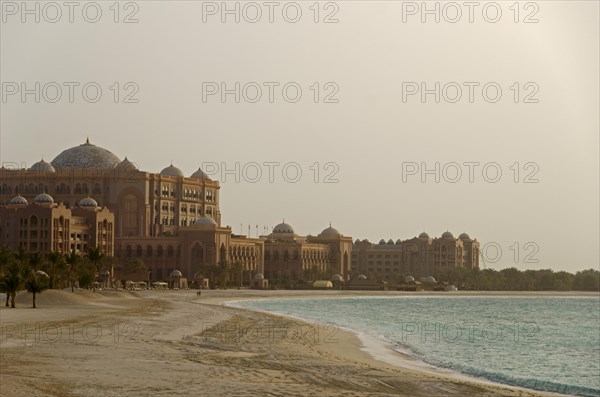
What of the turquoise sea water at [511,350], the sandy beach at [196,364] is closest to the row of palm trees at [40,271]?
the sandy beach at [196,364]

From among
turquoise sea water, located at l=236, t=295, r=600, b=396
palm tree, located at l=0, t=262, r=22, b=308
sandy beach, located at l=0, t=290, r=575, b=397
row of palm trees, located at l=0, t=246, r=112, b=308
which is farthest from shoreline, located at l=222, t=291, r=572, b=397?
row of palm trees, located at l=0, t=246, r=112, b=308

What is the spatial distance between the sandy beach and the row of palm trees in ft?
61.4

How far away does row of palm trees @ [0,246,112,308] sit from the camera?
87562 mm

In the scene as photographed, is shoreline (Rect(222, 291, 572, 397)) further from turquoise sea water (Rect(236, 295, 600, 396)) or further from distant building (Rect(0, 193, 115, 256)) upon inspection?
distant building (Rect(0, 193, 115, 256))

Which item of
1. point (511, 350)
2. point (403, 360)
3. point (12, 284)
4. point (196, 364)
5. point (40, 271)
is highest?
point (40, 271)

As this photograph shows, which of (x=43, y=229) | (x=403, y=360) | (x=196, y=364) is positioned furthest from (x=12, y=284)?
(x=43, y=229)

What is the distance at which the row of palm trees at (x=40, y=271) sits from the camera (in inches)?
3447

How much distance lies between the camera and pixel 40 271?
380 ft

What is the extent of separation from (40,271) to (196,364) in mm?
79154

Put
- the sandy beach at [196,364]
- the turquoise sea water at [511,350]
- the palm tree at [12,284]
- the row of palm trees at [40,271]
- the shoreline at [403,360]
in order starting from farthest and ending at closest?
the row of palm trees at [40,271] < the palm tree at [12,284] < the turquoise sea water at [511,350] < the shoreline at [403,360] < the sandy beach at [196,364]

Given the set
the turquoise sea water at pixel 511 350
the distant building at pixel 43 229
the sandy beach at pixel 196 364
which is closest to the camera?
the sandy beach at pixel 196 364

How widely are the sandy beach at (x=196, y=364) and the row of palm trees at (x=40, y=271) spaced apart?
18719 mm

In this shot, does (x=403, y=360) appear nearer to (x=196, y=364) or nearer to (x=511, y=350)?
(x=196, y=364)

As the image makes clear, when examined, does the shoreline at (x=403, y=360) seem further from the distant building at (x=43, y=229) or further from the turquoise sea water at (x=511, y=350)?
the distant building at (x=43, y=229)
